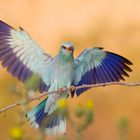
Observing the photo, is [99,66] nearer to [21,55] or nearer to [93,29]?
[21,55]

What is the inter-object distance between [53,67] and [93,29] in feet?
15.3

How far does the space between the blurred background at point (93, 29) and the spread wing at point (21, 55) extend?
2935 mm

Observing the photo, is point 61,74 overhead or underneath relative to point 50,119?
overhead

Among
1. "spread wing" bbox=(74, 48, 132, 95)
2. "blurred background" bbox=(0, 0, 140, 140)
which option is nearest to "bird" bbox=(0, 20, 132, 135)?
"spread wing" bbox=(74, 48, 132, 95)

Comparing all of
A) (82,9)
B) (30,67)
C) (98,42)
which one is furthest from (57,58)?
(82,9)

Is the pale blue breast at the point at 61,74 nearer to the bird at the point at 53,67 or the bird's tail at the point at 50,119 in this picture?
the bird at the point at 53,67

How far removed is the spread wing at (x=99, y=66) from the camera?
18.1ft

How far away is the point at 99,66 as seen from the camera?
5.78m

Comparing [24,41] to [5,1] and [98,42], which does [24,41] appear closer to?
[98,42]

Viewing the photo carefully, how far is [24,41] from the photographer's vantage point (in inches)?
221

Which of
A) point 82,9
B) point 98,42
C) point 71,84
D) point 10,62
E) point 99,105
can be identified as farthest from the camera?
point 82,9

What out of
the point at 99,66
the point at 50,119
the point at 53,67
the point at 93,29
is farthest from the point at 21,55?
the point at 93,29

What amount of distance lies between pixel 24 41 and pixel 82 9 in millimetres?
5055

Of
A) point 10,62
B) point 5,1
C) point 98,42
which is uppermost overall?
point 5,1
